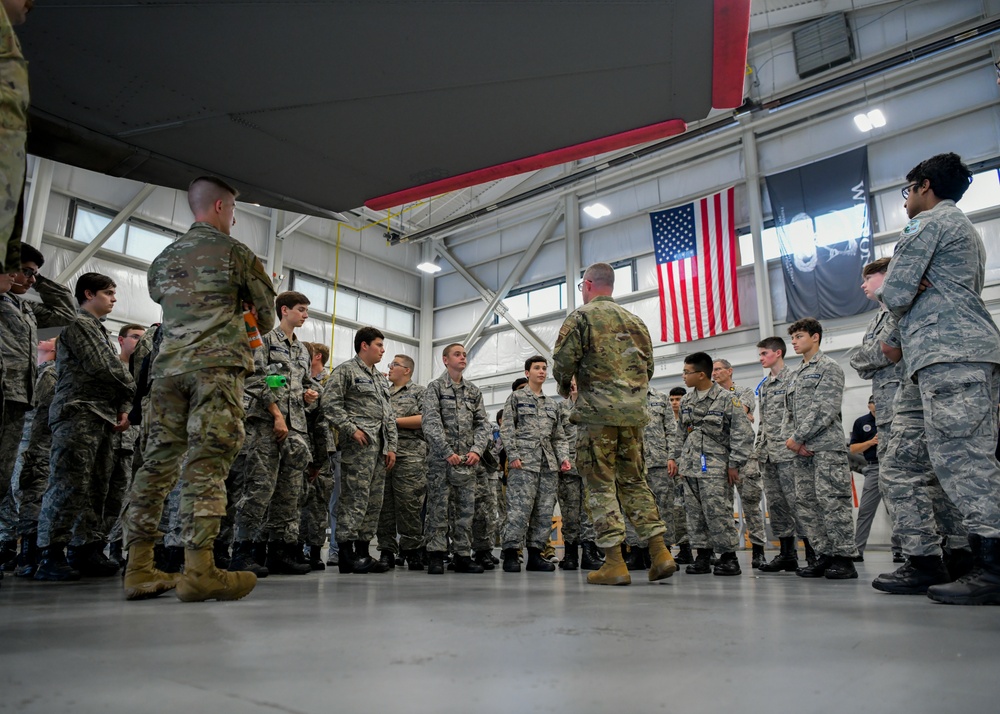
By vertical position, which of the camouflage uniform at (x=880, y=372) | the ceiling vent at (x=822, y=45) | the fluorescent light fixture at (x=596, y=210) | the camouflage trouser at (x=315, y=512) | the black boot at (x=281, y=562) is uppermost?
the ceiling vent at (x=822, y=45)

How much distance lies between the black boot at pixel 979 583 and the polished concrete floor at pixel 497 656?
0.12m

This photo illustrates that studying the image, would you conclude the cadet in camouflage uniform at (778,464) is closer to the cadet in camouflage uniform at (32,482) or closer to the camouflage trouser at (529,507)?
the camouflage trouser at (529,507)

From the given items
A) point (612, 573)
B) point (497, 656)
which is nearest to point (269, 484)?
point (612, 573)

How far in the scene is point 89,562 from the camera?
3.85 metres

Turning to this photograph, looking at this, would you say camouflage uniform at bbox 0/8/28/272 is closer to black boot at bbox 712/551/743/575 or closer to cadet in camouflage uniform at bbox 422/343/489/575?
cadet in camouflage uniform at bbox 422/343/489/575

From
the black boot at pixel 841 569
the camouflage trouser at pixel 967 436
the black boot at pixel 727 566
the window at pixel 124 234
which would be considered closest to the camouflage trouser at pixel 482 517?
the black boot at pixel 727 566

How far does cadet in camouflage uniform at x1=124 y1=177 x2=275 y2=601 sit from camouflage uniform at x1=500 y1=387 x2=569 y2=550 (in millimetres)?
2701

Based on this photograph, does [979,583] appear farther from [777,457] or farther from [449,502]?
[449,502]

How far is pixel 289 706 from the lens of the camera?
975 millimetres

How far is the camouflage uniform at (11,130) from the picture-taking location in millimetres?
1480

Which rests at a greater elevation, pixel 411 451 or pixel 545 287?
pixel 545 287

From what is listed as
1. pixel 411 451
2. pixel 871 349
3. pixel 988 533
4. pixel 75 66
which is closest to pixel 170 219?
pixel 411 451

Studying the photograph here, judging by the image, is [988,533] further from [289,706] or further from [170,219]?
[170,219]

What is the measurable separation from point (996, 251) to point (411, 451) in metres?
9.79
